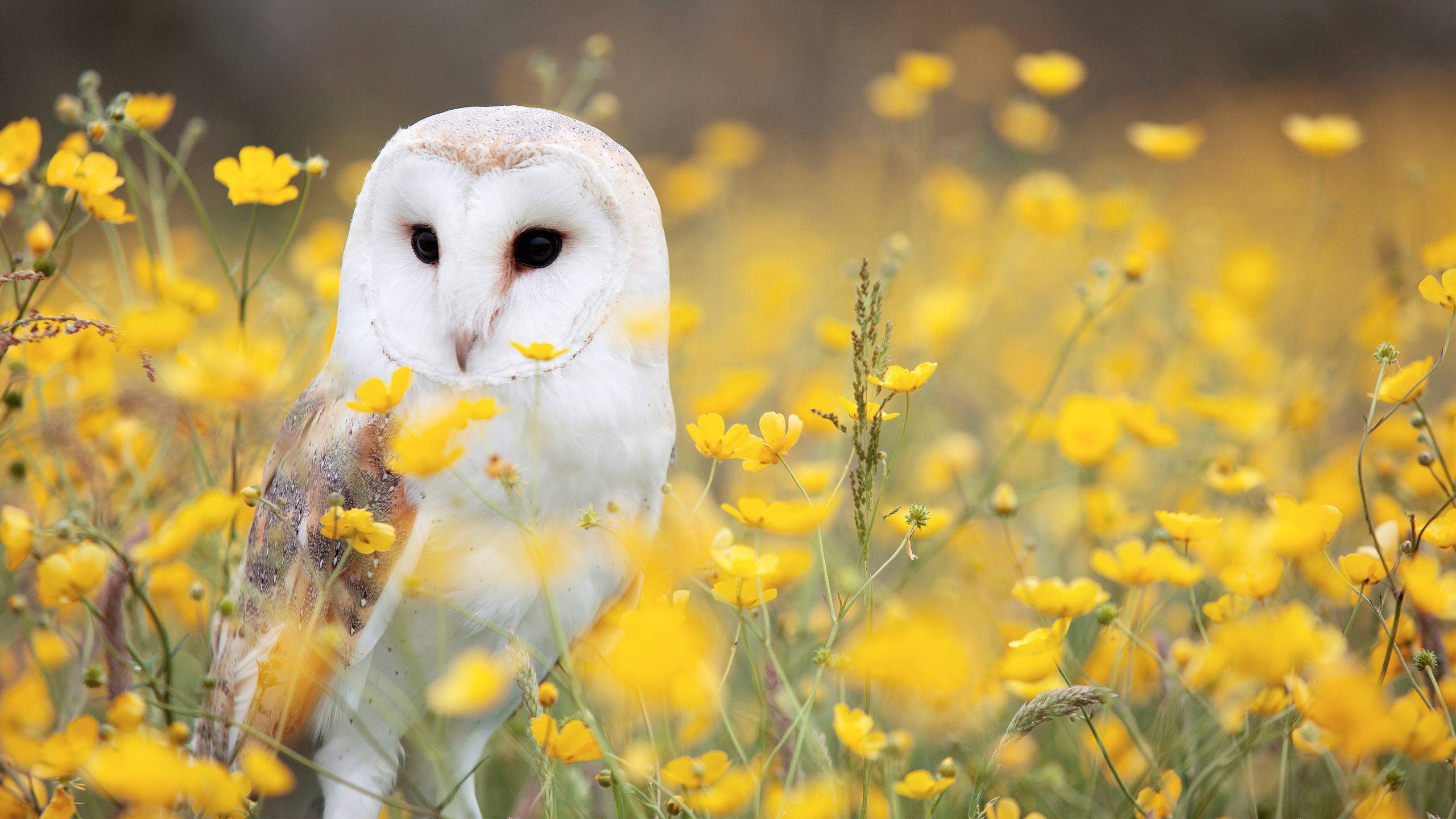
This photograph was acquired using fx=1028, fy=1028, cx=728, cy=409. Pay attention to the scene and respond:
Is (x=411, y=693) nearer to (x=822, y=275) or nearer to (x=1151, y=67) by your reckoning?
(x=822, y=275)

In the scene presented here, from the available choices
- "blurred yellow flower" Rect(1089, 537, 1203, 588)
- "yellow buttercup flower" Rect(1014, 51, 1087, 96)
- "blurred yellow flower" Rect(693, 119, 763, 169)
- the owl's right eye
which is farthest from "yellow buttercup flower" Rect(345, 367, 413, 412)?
"blurred yellow flower" Rect(693, 119, 763, 169)

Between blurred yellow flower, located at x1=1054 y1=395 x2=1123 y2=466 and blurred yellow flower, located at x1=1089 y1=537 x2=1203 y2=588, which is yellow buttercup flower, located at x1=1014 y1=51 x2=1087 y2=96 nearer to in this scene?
blurred yellow flower, located at x1=1054 y1=395 x2=1123 y2=466

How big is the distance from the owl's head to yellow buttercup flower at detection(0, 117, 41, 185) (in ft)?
0.86

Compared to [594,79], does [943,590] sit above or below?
below

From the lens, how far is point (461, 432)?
30.9 inches

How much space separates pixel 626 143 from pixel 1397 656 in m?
3.29

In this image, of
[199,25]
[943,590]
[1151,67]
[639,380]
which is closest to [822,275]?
[943,590]

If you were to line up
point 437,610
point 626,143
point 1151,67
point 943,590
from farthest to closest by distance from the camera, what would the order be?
point 1151,67 → point 626,143 → point 943,590 → point 437,610

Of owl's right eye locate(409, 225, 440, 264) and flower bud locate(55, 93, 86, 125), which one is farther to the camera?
flower bud locate(55, 93, 86, 125)

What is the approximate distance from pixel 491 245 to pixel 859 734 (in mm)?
427

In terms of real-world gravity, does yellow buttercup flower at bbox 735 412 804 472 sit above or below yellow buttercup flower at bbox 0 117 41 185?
below

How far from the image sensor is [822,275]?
8.25ft

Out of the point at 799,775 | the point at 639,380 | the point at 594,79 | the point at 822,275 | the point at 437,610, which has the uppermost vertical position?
the point at 594,79

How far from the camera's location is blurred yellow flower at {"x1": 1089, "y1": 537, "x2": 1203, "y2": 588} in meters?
0.74
